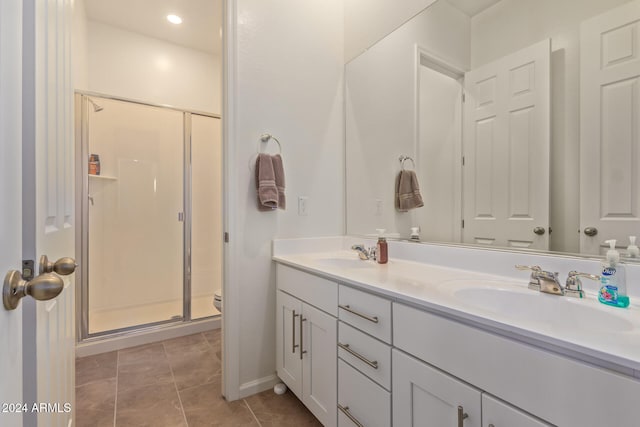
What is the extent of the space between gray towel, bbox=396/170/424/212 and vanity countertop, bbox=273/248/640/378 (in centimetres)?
33

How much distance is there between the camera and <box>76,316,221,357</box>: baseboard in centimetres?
218

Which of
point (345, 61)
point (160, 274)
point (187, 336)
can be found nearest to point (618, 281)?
point (345, 61)

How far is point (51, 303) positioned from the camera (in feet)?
2.55

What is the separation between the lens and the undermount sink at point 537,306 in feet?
2.60

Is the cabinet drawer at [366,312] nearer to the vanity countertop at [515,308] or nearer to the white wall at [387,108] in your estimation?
the vanity countertop at [515,308]

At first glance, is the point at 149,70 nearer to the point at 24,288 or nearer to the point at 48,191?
the point at 48,191

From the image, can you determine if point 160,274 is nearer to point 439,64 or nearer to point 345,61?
point 345,61

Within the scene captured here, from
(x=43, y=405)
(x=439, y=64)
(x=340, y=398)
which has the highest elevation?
(x=439, y=64)

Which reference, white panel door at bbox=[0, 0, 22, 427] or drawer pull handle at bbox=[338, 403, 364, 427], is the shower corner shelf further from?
drawer pull handle at bbox=[338, 403, 364, 427]

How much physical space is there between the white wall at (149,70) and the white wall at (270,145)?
1559mm

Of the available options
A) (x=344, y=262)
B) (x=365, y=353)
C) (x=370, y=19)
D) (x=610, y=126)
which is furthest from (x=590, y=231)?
(x=370, y=19)

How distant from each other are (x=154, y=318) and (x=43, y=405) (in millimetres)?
2259

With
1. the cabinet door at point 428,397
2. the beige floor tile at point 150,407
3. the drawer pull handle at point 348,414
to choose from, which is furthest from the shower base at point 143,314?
the cabinet door at point 428,397

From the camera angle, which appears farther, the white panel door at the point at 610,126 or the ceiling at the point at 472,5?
the ceiling at the point at 472,5
